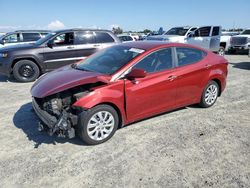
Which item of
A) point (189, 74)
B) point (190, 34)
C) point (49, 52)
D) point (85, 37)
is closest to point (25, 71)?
point (49, 52)

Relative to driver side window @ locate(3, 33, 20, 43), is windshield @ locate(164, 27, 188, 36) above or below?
above

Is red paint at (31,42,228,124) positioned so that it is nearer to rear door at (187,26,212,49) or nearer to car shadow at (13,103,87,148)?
car shadow at (13,103,87,148)

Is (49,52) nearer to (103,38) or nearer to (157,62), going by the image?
(103,38)

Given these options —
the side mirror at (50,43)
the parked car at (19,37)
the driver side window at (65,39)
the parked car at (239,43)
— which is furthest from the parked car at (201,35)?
the side mirror at (50,43)

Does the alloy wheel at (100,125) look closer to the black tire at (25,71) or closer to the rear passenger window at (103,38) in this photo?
the black tire at (25,71)

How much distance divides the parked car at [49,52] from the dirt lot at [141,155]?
337cm

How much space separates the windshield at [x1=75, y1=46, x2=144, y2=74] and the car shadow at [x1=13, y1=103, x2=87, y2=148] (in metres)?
1.27

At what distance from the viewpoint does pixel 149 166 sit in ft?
10.6

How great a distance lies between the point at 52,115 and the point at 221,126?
3079mm

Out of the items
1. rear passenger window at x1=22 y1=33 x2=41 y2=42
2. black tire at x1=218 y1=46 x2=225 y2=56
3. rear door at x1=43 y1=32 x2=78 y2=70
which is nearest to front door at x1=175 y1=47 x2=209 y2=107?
rear door at x1=43 y1=32 x2=78 y2=70

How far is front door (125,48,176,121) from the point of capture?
395 centimetres

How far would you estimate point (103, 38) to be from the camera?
9195mm

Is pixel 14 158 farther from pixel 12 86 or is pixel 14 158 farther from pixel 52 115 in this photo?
pixel 12 86

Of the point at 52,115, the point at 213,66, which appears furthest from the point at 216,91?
the point at 52,115
